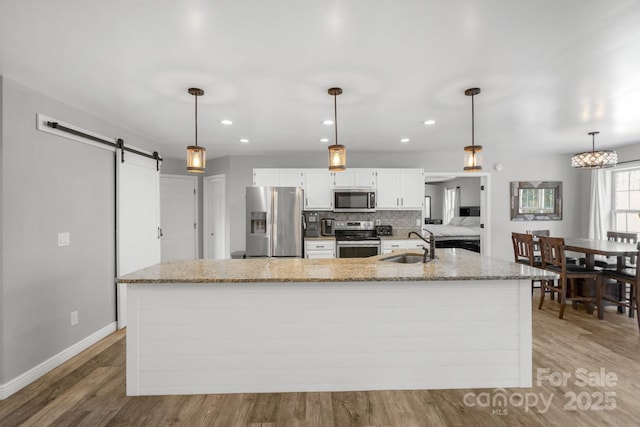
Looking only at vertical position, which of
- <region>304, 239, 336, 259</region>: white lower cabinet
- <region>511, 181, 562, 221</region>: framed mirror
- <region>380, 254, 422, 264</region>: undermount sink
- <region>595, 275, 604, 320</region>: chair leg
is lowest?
<region>595, 275, 604, 320</region>: chair leg

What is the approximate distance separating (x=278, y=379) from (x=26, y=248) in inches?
85.5

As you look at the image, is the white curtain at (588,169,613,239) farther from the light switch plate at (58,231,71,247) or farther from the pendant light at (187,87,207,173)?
the light switch plate at (58,231,71,247)

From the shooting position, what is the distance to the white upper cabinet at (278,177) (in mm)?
5387

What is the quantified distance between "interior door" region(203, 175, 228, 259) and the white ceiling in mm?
2232

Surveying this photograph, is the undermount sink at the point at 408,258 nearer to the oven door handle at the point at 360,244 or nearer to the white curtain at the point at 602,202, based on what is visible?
the oven door handle at the point at 360,244

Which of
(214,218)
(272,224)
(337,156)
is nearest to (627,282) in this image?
(337,156)

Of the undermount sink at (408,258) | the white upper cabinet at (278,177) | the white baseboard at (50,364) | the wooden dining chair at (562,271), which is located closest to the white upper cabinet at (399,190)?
the white upper cabinet at (278,177)

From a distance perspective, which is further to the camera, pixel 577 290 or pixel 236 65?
pixel 577 290

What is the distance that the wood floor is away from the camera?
82.0 inches

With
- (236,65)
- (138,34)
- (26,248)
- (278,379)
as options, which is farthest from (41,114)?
(278,379)

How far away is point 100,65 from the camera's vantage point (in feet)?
7.58

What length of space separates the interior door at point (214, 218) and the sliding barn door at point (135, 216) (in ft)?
4.95

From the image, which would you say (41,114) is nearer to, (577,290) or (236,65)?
(236,65)

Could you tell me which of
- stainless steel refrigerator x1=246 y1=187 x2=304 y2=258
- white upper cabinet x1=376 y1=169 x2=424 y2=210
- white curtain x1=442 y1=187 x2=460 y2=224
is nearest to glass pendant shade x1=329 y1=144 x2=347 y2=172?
stainless steel refrigerator x1=246 y1=187 x2=304 y2=258
